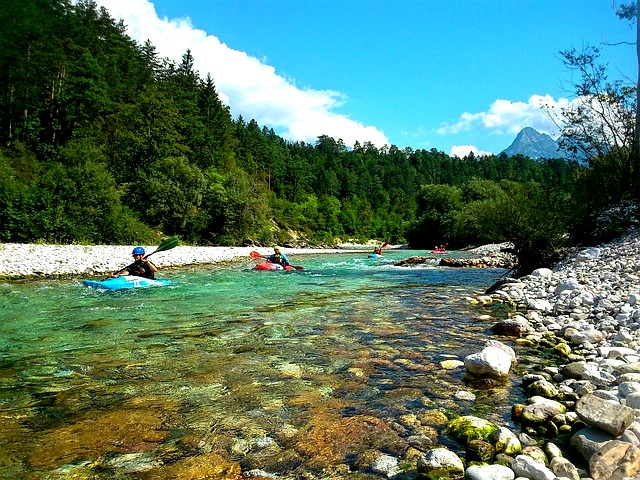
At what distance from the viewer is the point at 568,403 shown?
3.52 meters

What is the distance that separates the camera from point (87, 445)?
300cm

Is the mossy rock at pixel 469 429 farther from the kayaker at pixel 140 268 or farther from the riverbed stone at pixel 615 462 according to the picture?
the kayaker at pixel 140 268

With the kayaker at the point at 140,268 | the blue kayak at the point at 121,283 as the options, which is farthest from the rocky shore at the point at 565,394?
the kayaker at the point at 140,268

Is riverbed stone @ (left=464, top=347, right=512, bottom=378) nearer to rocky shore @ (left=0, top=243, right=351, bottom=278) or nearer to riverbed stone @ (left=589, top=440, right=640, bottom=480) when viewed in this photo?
riverbed stone @ (left=589, top=440, right=640, bottom=480)

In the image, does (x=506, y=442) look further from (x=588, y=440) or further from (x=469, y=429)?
(x=588, y=440)

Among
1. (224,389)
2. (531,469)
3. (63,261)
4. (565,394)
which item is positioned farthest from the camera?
(63,261)

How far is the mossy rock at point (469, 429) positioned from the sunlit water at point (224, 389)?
0.40ft

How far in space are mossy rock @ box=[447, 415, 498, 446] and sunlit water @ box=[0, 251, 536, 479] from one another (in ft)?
0.40

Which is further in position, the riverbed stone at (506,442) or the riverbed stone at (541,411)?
the riverbed stone at (541,411)

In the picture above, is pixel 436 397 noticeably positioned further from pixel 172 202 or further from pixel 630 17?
pixel 172 202

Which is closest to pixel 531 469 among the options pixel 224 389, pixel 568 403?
pixel 568 403

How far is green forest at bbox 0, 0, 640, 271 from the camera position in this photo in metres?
13.5

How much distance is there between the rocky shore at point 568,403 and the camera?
247 cm

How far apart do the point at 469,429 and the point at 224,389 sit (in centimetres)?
240
